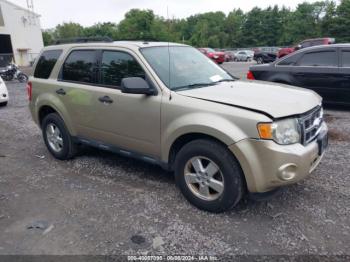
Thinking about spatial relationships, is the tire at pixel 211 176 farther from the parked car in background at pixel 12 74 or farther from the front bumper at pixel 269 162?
the parked car in background at pixel 12 74

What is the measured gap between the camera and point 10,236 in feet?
11.0

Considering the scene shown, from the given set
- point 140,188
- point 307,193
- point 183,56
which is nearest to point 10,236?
point 140,188

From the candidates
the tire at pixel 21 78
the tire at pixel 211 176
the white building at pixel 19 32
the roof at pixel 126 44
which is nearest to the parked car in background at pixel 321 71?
the roof at pixel 126 44

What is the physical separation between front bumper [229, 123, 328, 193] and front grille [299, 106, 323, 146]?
0.45 ft

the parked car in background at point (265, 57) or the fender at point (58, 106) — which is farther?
the parked car in background at point (265, 57)

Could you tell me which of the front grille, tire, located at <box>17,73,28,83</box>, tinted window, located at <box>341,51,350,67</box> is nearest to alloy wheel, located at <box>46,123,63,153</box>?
the front grille

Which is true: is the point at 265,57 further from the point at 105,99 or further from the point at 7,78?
the point at 105,99

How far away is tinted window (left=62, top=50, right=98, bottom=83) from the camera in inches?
183

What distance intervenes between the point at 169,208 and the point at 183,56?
77.8 inches

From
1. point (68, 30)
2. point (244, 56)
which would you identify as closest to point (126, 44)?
point (244, 56)

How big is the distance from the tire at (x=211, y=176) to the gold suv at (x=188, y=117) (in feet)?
0.03

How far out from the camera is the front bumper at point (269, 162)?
10.3 feet

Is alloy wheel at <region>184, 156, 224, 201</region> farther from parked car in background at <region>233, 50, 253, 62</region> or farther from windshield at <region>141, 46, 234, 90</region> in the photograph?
parked car in background at <region>233, 50, 253, 62</region>

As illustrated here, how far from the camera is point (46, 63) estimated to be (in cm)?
542
